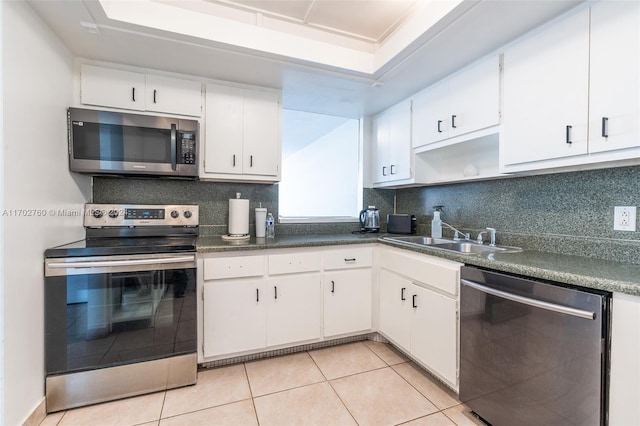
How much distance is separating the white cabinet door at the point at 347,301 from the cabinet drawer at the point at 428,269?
0.28 metres

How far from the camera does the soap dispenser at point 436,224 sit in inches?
99.1

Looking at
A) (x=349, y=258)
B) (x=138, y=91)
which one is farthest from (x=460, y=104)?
(x=138, y=91)

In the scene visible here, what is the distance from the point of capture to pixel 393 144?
2.73m

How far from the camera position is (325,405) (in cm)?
166

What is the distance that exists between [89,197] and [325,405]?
2.21m

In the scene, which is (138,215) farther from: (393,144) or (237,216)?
(393,144)

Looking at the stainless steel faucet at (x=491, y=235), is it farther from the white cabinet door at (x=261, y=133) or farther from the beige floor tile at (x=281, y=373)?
the white cabinet door at (x=261, y=133)

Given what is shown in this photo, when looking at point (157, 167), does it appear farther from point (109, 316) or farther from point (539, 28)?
point (539, 28)

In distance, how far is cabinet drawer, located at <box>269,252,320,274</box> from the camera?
6.88ft

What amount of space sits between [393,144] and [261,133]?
48.4 inches

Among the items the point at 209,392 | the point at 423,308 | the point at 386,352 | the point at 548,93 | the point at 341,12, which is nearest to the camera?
the point at 548,93

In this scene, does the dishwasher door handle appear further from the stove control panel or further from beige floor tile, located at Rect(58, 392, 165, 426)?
the stove control panel

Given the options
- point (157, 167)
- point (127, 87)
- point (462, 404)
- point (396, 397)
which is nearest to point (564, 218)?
point (462, 404)

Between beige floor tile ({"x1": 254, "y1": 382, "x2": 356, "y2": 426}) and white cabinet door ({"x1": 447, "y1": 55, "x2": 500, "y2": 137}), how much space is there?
1926 millimetres
